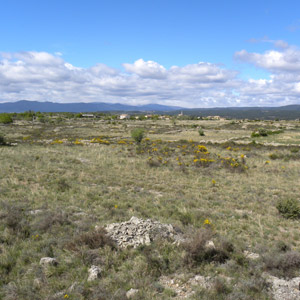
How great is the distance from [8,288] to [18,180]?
8.07m

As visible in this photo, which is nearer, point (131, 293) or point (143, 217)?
point (131, 293)

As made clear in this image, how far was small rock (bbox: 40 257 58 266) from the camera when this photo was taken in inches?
191

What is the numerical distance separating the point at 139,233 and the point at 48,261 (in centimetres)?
230

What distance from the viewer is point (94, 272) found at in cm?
459

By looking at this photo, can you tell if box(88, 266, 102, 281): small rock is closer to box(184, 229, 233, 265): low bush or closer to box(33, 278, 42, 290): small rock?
box(33, 278, 42, 290): small rock

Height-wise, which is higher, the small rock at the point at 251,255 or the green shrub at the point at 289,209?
the green shrub at the point at 289,209

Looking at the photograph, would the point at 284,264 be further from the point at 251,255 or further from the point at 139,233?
the point at 139,233

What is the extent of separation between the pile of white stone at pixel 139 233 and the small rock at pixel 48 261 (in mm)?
1502

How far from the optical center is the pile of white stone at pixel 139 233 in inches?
228

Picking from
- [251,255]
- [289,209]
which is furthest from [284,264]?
[289,209]

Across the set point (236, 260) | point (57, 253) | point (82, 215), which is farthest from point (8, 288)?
point (236, 260)

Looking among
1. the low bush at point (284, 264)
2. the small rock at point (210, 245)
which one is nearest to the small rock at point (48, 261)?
the small rock at point (210, 245)

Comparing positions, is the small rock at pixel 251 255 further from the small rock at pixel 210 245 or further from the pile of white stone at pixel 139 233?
the pile of white stone at pixel 139 233

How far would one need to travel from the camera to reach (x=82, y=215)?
744cm
